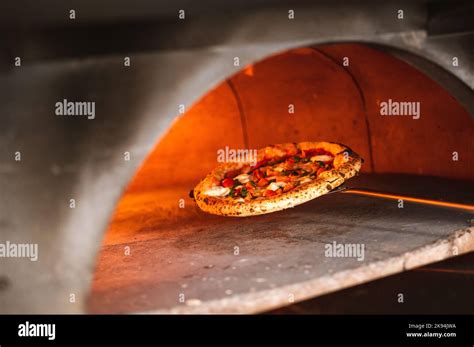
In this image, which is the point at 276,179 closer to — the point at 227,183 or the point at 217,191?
the point at 227,183

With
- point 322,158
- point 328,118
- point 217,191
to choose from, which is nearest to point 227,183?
point 217,191

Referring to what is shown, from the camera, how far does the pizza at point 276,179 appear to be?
7.07m

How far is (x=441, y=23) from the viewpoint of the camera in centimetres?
565

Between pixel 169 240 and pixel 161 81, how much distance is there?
2.84m

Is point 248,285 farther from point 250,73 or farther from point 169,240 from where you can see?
point 250,73

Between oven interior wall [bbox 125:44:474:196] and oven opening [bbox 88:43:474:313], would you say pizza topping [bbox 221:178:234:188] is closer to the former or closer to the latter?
oven opening [bbox 88:43:474:313]

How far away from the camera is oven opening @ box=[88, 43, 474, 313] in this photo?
521cm

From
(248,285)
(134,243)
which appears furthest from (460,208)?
(134,243)

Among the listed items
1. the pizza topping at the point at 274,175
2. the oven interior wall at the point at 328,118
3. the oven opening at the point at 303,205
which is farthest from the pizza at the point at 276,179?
the oven interior wall at the point at 328,118

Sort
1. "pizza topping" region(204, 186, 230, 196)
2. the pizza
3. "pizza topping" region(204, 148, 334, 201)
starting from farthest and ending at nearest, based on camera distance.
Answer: "pizza topping" region(204, 186, 230, 196) → "pizza topping" region(204, 148, 334, 201) → the pizza

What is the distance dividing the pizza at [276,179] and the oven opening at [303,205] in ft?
1.08

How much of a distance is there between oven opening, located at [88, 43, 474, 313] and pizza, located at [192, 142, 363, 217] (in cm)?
33

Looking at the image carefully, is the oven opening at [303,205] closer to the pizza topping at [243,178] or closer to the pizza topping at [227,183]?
the pizza topping at [227,183]

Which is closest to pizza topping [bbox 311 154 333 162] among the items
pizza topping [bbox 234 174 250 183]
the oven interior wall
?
pizza topping [bbox 234 174 250 183]
